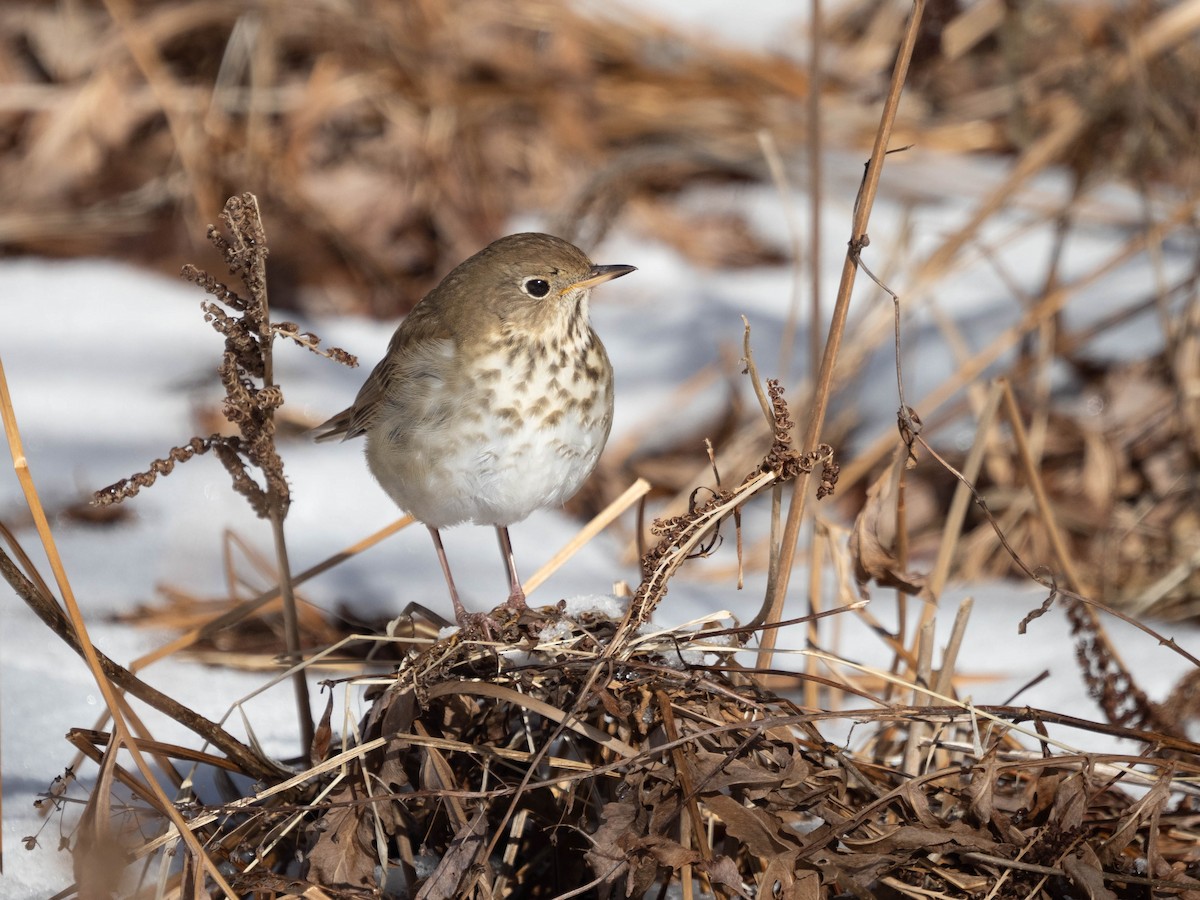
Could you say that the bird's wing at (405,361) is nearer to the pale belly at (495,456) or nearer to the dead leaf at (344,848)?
the pale belly at (495,456)

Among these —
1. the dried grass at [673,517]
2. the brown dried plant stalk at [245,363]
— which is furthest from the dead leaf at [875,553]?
the brown dried plant stalk at [245,363]

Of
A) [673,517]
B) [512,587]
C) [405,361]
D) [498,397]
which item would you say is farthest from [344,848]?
[405,361]

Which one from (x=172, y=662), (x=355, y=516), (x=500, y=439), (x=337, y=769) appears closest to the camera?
(x=337, y=769)

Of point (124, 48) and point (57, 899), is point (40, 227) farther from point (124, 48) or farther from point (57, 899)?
point (57, 899)

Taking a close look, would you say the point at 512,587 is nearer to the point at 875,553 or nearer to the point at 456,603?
the point at 456,603

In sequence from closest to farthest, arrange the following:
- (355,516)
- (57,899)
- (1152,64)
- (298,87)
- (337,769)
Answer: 1. (57,899)
2. (337,769)
3. (355,516)
4. (1152,64)
5. (298,87)

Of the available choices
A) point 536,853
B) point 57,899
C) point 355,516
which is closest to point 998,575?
point 355,516
